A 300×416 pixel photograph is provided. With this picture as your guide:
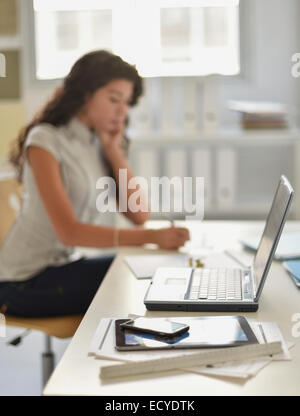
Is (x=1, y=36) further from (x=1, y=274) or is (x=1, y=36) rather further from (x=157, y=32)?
(x=1, y=274)

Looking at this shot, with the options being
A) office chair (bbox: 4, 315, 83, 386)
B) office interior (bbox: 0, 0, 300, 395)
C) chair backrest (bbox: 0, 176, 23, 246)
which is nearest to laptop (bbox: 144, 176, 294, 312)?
office chair (bbox: 4, 315, 83, 386)

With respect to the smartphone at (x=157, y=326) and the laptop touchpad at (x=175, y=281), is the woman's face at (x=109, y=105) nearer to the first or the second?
the laptop touchpad at (x=175, y=281)

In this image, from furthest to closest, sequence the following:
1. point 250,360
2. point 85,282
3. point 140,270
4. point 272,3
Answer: point 272,3 < point 85,282 < point 140,270 < point 250,360

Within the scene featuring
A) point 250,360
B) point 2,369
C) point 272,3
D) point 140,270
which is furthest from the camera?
point 272,3

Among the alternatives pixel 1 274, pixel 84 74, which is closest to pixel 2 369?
pixel 1 274

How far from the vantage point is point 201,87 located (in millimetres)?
3082

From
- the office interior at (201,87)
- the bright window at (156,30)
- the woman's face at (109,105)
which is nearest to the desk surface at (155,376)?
the woman's face at (109,105)

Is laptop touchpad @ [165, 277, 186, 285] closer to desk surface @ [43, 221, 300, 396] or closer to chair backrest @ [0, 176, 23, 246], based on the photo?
desk surface @ [43, 221, 300, 396]

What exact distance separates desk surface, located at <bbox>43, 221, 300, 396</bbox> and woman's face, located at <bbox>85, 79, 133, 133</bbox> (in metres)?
0.74

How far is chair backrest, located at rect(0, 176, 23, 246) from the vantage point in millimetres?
2049

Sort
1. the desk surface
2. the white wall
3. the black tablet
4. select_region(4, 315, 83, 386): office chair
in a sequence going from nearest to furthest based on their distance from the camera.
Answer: the desk surface → the black tablet → select_region(4, 315, 83, 386): office chair → the white wall

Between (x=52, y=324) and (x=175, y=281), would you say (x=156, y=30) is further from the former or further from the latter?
(x=175, y=281)

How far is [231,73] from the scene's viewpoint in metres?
3.46
